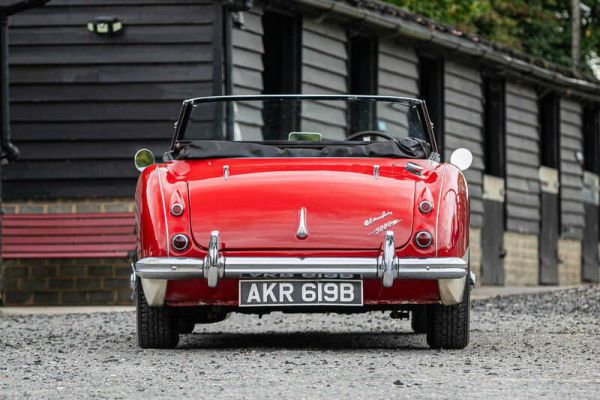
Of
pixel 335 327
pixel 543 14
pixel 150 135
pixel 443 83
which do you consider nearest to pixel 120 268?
pixel 150 135

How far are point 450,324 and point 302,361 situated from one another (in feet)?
3.79

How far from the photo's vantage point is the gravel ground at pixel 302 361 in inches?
240

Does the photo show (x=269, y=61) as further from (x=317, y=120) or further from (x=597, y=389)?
(x=597, y=389)

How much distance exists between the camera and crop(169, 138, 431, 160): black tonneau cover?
8555 mm

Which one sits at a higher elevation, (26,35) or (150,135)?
(26,35)

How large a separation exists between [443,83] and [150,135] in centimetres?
650

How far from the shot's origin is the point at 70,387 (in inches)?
247

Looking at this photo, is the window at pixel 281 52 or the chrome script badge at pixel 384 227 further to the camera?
the window at pixel 281 52

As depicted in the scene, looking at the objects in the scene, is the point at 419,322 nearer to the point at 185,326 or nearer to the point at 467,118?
the point at 185,326

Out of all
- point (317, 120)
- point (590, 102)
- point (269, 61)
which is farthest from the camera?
point (590, 102)

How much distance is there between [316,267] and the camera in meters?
7.68

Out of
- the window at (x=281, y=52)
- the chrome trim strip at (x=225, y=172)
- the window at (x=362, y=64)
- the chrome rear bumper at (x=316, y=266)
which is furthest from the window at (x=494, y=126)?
the chrome rear bumper at (x=316, y=266)

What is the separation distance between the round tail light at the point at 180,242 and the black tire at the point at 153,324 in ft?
1.47

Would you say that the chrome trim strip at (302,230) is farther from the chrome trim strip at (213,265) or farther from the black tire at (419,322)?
the black tire at (419,322)
